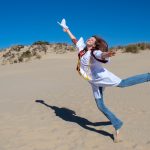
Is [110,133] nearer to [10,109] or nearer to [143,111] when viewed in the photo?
[143,111]

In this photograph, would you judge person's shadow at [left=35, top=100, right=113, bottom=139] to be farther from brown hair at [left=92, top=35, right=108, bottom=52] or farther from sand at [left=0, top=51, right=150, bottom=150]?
brown hair at [left=92, top=35, right=108, bottom=52]

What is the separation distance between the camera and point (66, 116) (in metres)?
9.45

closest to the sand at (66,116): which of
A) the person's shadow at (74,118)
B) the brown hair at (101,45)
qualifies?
the person's shadow at (74,118)

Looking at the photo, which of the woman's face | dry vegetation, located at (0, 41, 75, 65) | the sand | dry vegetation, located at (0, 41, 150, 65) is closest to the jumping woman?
Result: the woman's face

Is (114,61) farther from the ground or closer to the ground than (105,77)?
farther from the ground

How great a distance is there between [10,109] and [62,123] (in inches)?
91.4

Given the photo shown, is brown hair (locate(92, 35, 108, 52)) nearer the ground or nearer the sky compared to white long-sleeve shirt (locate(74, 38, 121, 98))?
nearer the sky

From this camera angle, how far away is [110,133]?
7.65 metres

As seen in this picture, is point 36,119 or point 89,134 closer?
point 89,134

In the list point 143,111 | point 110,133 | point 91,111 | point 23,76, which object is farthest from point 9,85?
point 110,133

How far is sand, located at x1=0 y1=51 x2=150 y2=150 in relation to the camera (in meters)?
7.19

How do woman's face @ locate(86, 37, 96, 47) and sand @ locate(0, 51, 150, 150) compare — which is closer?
woman's face @ locate(86, 37, 96, 47)

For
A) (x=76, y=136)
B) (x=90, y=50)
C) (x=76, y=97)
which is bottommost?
(x=76, y=136)

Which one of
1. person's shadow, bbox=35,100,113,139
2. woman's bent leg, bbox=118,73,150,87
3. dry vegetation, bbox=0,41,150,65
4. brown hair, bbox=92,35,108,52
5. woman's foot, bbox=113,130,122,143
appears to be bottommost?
woman's foot, bbox=113,130,122,143
